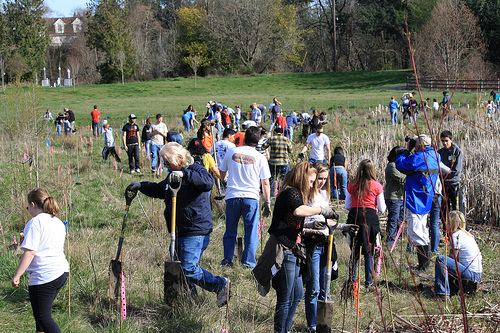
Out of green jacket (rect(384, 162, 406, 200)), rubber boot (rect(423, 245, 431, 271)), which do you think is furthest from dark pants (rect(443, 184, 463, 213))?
rubber boot (rect(423, 245, 431, 271))

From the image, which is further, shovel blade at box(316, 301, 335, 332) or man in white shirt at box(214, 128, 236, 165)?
man in white shirt at box(214, 128, 236, 165)

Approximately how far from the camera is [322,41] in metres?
63.8

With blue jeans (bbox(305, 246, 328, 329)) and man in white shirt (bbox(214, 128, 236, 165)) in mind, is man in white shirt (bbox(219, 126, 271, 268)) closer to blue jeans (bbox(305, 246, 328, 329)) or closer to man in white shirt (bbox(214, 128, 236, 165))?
blue jeans (bbox(305, 246, 328, 329))

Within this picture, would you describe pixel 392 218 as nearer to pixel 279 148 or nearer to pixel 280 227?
pixel 279 148

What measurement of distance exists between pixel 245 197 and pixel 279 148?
411 centimetres

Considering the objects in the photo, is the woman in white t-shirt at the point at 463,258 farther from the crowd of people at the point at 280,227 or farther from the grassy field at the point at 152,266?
the grassy field at the point at 152,266

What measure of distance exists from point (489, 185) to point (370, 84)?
130 feet

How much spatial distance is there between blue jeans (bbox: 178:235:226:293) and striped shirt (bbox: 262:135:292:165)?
17.3 feet

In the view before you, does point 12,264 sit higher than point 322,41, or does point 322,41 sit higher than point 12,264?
point 322,41

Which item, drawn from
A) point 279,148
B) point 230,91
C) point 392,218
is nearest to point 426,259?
point 392,218

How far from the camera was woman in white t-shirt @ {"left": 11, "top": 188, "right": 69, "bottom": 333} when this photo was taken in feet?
12.7

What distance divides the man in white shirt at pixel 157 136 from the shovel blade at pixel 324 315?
9.10 m

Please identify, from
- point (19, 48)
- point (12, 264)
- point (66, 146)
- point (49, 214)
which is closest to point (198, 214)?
point (49, 214)

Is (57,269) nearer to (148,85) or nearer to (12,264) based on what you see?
(12,264)
